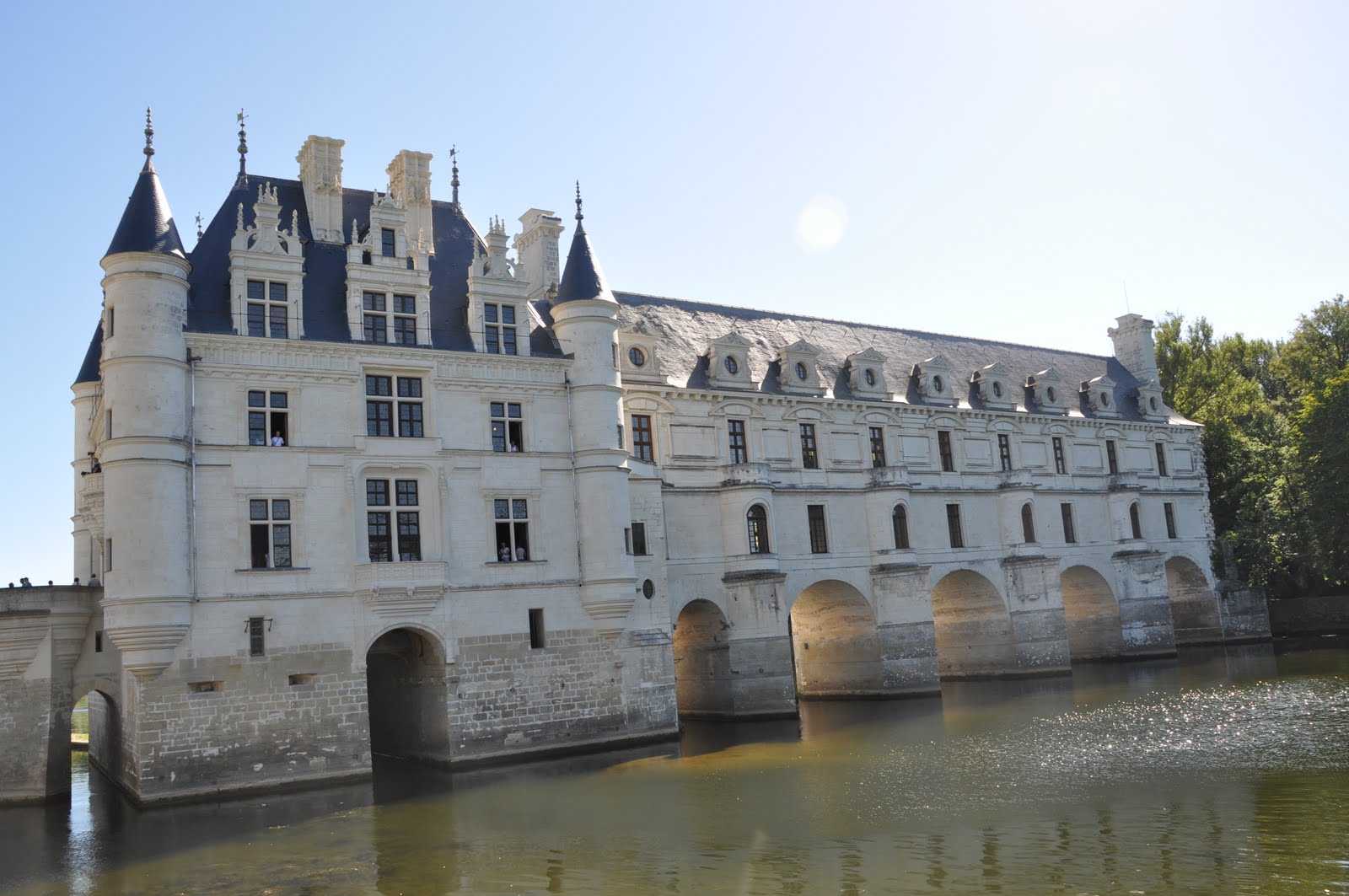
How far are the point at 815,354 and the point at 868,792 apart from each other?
2165 centimetres

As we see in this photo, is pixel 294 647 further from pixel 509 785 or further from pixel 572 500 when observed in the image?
pixel 572 500

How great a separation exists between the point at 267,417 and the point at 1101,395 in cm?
3849

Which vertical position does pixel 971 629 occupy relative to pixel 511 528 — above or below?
below

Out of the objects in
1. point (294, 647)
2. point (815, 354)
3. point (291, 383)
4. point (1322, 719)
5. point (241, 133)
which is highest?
point (241, 133)

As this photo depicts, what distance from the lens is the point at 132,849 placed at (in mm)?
18297

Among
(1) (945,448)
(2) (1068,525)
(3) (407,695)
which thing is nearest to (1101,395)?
(2) (1068,525)

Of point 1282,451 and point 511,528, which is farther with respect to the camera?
point 1282,451

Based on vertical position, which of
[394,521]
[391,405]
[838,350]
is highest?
[838,350]

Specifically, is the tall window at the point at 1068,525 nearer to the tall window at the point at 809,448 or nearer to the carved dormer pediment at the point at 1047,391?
the carved dormer pediment at the point at 1047,391

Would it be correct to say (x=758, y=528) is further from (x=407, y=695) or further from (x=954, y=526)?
(x=407, y=695)

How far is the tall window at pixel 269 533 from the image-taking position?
24.2 metres

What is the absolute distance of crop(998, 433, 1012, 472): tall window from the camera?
43.2 meters

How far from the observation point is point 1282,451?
5406 cm

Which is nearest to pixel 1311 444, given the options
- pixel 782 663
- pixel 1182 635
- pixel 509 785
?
pixel 1182 635
